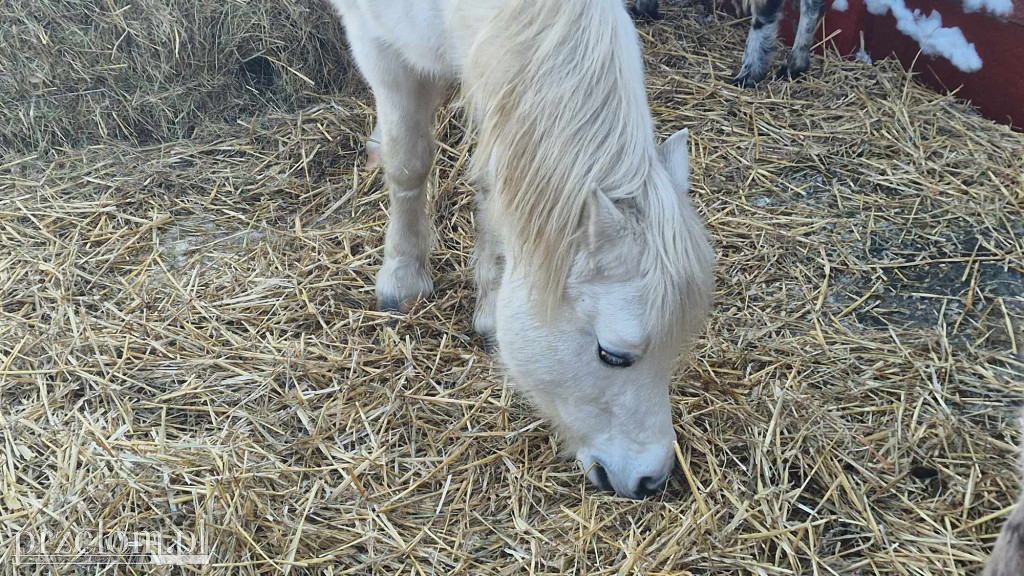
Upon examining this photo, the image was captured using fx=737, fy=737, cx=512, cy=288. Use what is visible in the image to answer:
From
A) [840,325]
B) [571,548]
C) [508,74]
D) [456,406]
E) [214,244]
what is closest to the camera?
[508,74]

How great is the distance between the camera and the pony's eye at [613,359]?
5.91ft

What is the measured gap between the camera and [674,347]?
1.81 m

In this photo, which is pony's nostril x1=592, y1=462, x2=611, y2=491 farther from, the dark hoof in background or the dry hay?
the dark hoof in background

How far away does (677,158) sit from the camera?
5.98 feet

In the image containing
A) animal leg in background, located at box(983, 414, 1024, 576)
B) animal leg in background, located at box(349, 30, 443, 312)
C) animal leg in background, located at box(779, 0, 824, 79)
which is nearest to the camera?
animal leg in background, located at box(983, 414, 1024, 576)

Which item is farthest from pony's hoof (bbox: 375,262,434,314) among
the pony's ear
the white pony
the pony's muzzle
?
the pony's ear

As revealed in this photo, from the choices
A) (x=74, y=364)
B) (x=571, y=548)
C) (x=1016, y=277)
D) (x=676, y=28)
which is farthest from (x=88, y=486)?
(x=676, y=28)

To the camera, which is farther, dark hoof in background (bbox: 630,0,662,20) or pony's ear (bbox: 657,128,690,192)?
dark hoof in background (bbox: 630,0,662,20)

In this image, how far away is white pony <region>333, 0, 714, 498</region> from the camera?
169 cm

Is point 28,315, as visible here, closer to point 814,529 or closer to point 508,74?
point 508,74

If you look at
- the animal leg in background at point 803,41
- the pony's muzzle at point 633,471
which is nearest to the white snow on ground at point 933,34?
the animal leg in background at point 803,41

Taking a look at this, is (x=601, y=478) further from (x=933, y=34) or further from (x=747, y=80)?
(x=933, y=34)

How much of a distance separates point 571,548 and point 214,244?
6.85 ft

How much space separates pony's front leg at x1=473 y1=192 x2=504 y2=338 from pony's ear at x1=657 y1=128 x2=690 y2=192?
0.91 metres
